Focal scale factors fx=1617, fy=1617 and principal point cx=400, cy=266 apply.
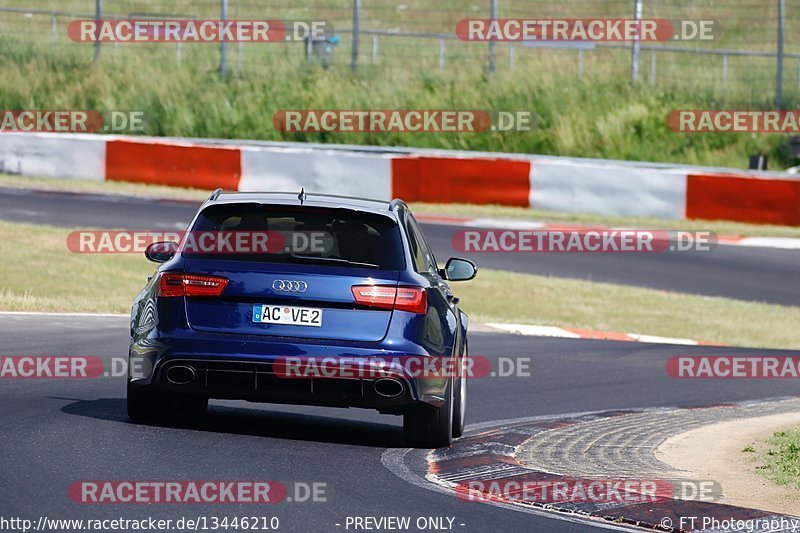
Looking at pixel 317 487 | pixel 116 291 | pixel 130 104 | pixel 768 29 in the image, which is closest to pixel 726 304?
pixel 116 291

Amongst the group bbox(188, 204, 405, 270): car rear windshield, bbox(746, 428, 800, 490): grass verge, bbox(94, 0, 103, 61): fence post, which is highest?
bbox(94, 0, 103, 61): fence post

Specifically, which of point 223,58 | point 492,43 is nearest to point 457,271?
point 492,43

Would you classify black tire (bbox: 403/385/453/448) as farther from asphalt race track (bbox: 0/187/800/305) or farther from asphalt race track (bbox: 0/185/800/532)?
asphalt race track (bbox: 0/187/800/305)

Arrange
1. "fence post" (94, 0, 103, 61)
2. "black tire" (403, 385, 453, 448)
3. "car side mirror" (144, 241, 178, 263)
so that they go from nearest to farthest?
"black tire" (403, 385, 453, 448) < "car side mirror" (144, 241, 178, 263) < "fence post" (94, 0, 103, 61)

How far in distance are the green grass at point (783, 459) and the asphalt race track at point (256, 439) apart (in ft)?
6.14

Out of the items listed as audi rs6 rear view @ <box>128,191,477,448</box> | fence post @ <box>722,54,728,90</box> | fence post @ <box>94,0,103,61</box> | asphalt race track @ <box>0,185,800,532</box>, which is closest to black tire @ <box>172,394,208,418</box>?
asphalt race track @ <box>0,185,800,532</box>

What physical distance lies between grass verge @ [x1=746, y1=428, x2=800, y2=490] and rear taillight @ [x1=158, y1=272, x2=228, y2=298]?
10.4ft

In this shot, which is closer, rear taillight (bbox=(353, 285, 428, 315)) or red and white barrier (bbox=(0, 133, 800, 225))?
rear taillight (bbox=(353, 285, 428, 315))

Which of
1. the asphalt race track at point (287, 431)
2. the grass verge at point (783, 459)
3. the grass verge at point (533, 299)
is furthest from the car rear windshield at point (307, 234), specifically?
the grass verge at point (533, 299)

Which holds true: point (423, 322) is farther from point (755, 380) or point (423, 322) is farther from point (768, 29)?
point (768, 29)

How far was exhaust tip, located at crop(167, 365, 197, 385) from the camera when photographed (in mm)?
8867

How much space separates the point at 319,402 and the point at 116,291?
10857 millimetres

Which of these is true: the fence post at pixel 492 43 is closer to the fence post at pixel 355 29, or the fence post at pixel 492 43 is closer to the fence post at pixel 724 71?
the fence post at pixel 355 29

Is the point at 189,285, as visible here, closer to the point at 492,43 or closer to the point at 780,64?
the point at 780,64
